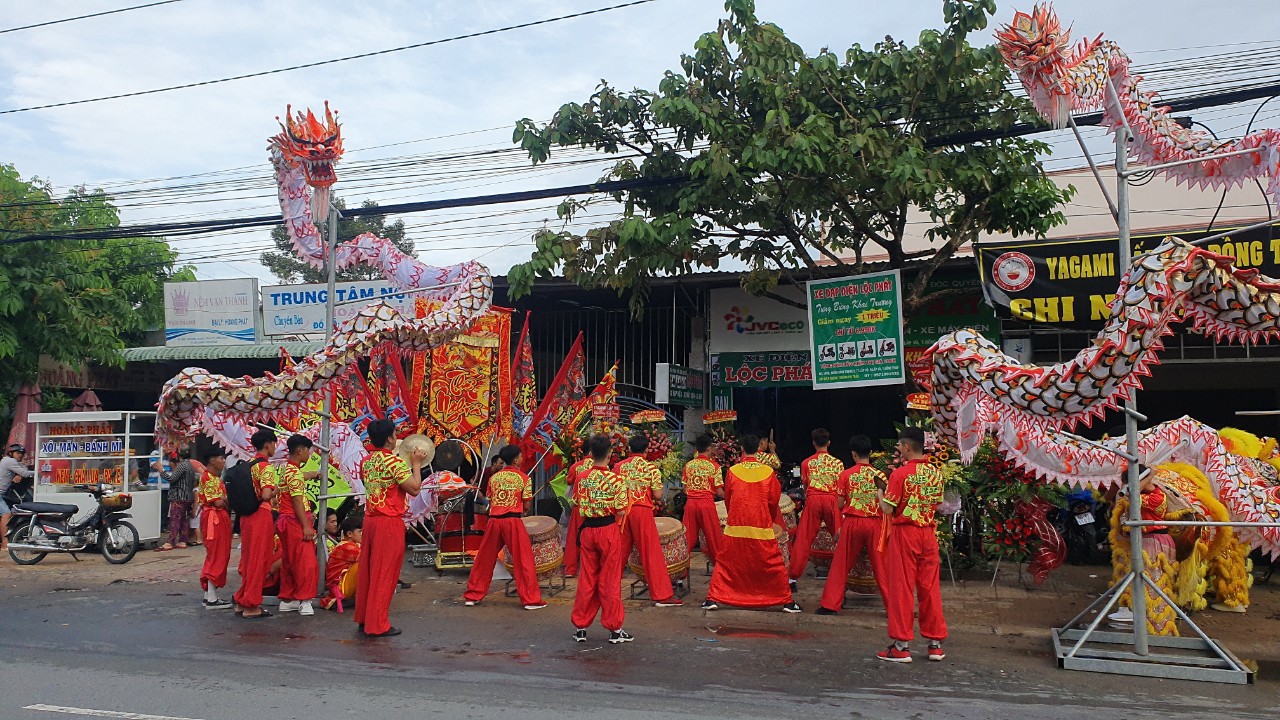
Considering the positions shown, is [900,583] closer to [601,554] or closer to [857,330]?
[601,554]

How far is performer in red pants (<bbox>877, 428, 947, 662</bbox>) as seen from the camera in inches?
261

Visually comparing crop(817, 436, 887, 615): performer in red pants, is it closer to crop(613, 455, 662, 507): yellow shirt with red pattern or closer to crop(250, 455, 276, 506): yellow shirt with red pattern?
crop(613, 455, 662, 507): yellow shirt with red pattern

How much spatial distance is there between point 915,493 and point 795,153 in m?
3.90

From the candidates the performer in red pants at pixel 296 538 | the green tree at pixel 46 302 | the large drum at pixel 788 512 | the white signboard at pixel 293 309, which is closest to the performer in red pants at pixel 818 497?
the large drum at pixel 788 512

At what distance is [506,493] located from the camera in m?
8.62

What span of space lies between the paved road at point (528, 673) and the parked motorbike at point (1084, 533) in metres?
3.57

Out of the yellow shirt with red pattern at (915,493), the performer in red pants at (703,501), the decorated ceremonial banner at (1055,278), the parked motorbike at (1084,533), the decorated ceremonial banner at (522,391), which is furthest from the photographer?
the decorated ceremonial banner at (522,391)

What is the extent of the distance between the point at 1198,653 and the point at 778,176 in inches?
223

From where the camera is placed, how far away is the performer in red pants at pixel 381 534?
753 centimetres

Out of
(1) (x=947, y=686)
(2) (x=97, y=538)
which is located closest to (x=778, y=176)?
(1) (x=947, y=686)

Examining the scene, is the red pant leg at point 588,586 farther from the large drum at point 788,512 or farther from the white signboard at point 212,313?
the white signboard at point 212,313

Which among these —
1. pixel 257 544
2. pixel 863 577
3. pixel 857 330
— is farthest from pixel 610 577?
pixel 857 330

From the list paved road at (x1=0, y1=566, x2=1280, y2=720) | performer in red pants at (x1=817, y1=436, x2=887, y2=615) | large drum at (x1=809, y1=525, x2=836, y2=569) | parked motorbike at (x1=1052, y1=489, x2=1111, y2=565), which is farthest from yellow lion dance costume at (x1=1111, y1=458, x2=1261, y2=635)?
large drum at (x1=809, y1=525, x2=836, y2=569)

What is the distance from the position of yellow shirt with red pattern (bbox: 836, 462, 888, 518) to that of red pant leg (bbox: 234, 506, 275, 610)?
16.3 feet
